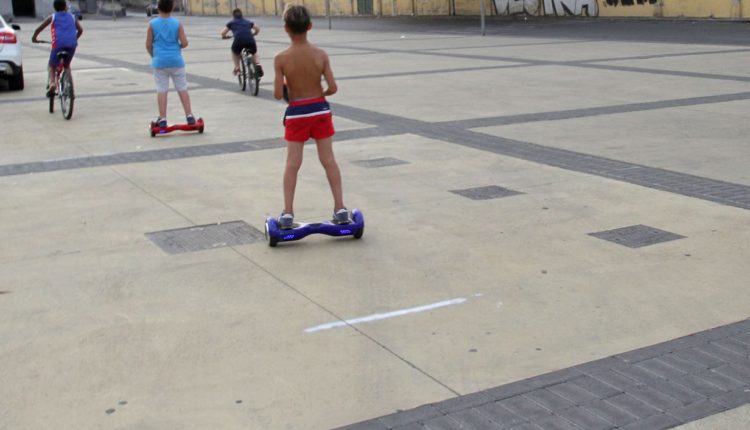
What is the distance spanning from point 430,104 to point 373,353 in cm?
956

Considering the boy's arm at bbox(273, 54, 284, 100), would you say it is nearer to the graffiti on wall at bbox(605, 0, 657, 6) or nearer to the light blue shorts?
the light blue shorts

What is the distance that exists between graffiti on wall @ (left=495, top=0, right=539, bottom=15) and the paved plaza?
29.3 metres

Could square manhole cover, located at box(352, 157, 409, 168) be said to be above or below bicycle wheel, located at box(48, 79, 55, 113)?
below

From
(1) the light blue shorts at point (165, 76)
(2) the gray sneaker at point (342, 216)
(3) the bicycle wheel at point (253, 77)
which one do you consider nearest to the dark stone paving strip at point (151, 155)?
(1) the light blue shorts at point (165, 76)

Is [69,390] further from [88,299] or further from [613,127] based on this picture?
[613,127]

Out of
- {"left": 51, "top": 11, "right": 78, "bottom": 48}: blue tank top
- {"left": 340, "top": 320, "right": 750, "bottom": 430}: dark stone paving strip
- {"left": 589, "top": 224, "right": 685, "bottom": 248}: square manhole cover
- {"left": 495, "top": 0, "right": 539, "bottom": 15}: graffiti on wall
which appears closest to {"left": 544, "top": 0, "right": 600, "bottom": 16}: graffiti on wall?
{"left": 495, "top": 0, "right": 539, "bottom": 15}: graffiti on wall

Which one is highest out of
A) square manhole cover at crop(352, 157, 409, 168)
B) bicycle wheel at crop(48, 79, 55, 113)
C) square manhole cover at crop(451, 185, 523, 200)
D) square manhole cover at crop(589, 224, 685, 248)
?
bicycle wheel at crop(48, 79, 55, 113)

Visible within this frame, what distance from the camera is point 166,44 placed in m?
11.8

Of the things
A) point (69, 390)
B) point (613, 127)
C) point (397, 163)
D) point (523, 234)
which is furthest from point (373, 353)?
point (613, 127)

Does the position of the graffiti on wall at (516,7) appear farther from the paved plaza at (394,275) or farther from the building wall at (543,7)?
the paved plaza at (394,275)

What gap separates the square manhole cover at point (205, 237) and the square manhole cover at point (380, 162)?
2452 mm

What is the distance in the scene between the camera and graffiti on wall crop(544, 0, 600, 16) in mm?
38125

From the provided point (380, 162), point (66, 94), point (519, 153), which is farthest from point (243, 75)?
point (519, 153)

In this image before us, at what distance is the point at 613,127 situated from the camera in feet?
37.6
